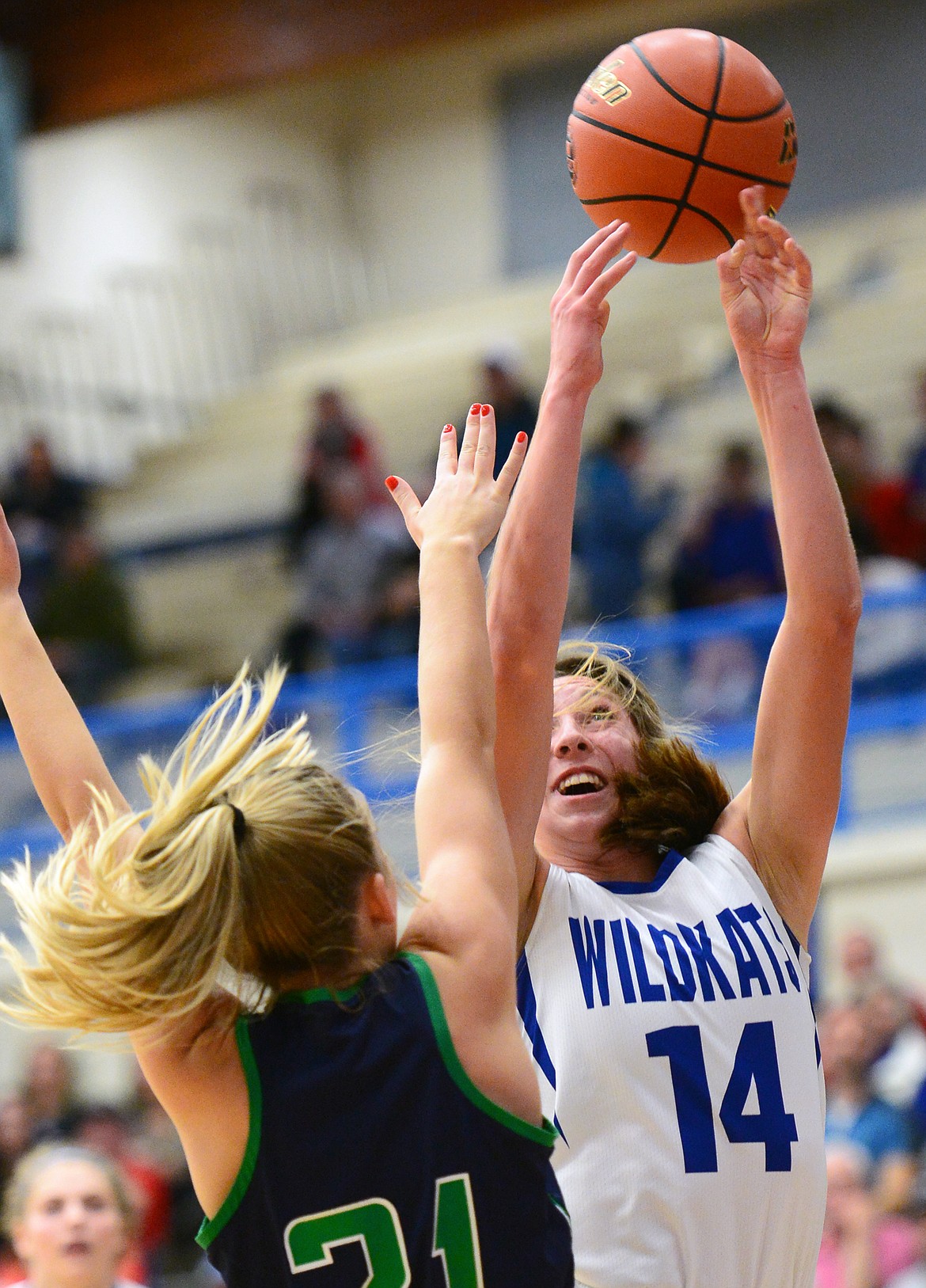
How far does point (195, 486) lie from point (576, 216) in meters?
4.71

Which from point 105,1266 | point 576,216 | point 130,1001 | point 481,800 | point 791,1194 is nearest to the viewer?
point 130,1001

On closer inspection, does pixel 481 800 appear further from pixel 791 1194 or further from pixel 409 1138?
pixel 791 1194

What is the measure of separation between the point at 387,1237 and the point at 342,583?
721cm

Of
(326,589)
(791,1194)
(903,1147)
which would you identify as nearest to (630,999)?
(791,1194)

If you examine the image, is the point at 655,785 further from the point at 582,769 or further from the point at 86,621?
the point at 86,621

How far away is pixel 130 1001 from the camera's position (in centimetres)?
159

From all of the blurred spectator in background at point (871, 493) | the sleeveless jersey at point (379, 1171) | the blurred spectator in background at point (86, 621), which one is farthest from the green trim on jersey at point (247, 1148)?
the blurred spectator in background at point (86, 621)

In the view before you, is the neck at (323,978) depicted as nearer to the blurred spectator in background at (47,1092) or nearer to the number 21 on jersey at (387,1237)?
the number 21 on jersey at (387,1237)

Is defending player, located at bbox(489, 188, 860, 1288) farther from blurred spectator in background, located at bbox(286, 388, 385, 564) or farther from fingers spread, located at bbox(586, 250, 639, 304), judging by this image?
blurred spectator in background, located at bbox(286, 388, 385, 564)

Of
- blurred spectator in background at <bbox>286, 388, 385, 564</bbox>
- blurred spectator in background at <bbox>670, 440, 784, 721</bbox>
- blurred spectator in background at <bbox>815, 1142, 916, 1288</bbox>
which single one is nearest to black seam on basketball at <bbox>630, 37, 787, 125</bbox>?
blurred spectator in background at <bbox>815, 1142, 916, 1288</bbox>

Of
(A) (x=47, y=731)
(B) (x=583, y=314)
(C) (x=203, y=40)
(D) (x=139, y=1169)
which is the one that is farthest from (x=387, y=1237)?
(C) (x=203, y=40)

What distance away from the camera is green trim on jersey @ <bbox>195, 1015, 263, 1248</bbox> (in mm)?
1603

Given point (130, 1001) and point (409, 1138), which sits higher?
point (130, 1001)

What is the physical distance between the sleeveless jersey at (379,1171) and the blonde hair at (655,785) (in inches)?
25.8
